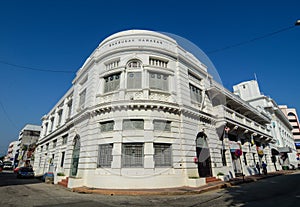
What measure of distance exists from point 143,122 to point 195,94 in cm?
654

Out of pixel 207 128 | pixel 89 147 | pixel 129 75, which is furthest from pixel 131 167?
pixel 207 128

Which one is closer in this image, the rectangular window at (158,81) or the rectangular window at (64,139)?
the rectangular window at (158,81)

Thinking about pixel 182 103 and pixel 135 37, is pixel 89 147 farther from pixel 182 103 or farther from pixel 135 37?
pixel 135 37

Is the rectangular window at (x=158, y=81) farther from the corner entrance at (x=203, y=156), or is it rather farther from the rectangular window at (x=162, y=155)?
the corner entrance at (x=203, y=156)

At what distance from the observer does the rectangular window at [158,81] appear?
13484mm

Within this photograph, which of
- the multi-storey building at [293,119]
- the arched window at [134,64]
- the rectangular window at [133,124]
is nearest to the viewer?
the rectangular window at [133,124]

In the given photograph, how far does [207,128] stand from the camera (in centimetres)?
1541

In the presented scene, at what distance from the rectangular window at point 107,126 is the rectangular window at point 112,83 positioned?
273 centimetres

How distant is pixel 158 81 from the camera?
45.0 feet

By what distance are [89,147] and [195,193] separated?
797cm

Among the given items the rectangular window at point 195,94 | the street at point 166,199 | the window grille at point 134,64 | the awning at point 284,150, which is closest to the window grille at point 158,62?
the window grille at point 134,64

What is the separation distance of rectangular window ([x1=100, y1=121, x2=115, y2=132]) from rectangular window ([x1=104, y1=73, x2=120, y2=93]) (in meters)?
2.73

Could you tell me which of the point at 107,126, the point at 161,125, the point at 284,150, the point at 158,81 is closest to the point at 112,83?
the point at 107,126

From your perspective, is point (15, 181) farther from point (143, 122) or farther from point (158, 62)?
point (158, 62)
